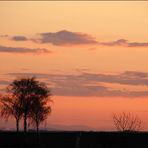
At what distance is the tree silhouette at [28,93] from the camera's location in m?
107

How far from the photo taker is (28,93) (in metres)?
108

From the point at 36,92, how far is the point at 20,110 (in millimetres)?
4369

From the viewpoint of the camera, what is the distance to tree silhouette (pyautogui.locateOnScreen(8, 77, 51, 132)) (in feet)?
350
